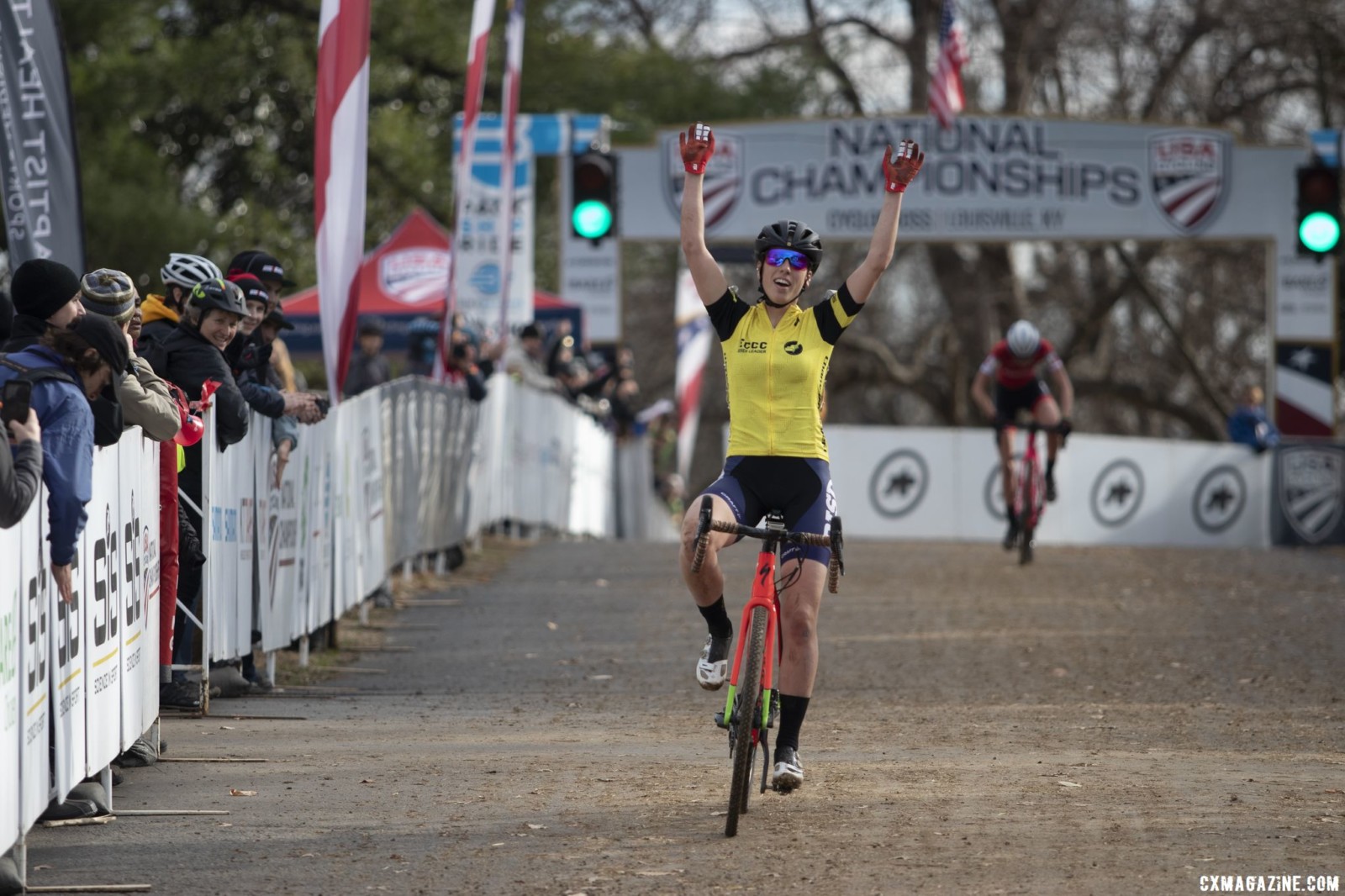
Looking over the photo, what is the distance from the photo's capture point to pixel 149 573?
8.15m

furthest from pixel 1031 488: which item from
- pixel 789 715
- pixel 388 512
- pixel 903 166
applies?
pixel 789 715

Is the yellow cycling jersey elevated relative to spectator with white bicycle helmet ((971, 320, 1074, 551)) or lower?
elevated

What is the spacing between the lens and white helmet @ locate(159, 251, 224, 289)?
1007cm

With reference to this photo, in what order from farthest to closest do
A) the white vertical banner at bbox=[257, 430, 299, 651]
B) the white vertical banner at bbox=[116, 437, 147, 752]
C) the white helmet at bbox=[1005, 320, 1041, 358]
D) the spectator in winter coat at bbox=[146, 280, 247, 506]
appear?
the white helmet at bbox=[1005, 320, 1041, 358] → the white vertical banner at bbox=[257, 430, 299, 651] → the spectator in winter coat at bbox=[146, 280, 247, 506] → the white vertical banner at bbox=[116, 437, 147, 752]

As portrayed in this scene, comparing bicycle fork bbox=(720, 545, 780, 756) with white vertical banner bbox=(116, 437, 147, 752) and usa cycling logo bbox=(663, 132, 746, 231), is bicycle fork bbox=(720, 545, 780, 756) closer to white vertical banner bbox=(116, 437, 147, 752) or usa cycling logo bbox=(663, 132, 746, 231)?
white vertical banner bbox=(116, 437, 147, 752)

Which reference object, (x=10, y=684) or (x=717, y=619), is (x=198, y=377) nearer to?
(x=717, y=619)

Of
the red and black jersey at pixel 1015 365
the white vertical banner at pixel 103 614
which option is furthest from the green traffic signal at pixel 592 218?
the white vertical banner at pixel 103 614

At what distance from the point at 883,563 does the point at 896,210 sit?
1274cm

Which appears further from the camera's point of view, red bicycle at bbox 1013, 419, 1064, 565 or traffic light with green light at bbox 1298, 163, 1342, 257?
traffic light with green light at bbox 1298, 163, 1342, 257

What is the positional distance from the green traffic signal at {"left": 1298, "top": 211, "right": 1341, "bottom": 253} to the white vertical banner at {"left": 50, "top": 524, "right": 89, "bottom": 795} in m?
17.3

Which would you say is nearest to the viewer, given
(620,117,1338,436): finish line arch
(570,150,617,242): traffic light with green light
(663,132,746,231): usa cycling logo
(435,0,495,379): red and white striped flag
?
(435,0,495,379): red and white striped flag

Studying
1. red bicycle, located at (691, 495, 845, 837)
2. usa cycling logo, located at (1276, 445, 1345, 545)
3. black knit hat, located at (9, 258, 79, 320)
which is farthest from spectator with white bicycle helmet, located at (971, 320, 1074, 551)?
black knit hat, located at (9, 258, 79, 320)

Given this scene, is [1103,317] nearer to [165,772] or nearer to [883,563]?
[883,563]

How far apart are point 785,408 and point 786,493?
0.99 feet
